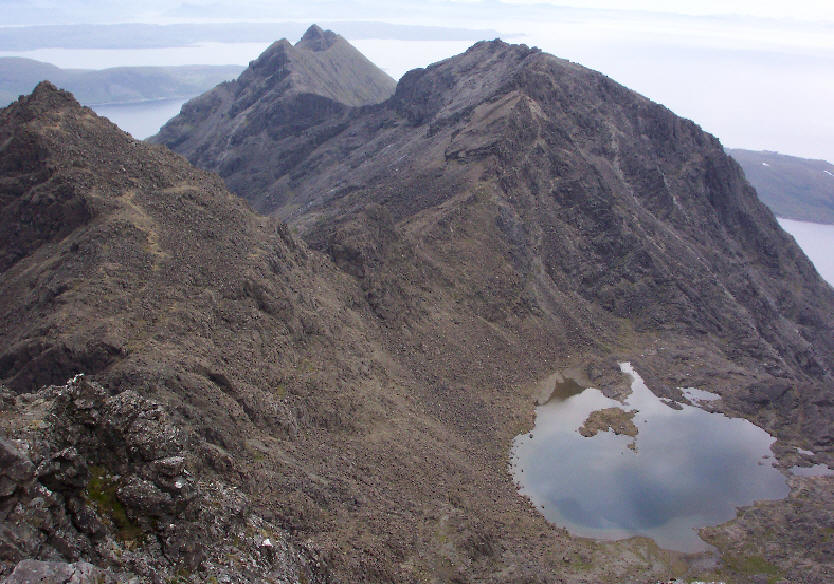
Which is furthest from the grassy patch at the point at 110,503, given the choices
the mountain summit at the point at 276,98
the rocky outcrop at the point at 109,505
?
the mountain summit at the point at 276,98

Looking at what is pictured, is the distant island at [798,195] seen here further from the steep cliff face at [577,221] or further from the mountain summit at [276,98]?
the steep cliff face at [577,221]

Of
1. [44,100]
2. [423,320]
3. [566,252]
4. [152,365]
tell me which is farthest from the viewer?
[566,252]

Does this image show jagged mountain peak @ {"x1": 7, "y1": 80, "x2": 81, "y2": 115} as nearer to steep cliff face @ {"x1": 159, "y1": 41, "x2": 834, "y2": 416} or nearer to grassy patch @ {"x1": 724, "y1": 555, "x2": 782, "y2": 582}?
steep cliff face @ {"x1": 159, "y1": 41, "x2": 834, "y2": 416}

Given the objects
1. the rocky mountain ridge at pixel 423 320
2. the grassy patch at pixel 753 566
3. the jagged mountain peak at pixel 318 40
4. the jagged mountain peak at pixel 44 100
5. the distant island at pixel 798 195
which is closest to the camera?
the rocky mountain ridge at pixel 423 320

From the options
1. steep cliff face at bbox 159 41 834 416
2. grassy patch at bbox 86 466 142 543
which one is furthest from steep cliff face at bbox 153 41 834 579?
grassy patch at bbox 86 466 142 543

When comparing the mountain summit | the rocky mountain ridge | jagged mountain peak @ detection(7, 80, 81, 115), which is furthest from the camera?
the mountain summit

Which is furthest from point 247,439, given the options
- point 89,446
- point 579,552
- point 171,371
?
point 579,552

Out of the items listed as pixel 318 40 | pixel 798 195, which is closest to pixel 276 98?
pixel 318 40

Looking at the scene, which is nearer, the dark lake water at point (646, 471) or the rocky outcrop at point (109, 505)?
the rocky outcrop at point (109, 505)

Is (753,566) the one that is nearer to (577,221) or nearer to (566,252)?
(566,252)
